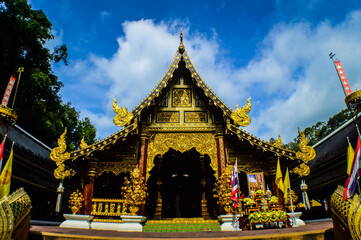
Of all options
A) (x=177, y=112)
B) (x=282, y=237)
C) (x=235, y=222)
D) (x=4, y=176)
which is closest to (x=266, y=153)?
(x=235, y=222)

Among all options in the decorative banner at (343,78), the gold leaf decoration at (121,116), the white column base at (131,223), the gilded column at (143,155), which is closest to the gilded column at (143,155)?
the gilded column at (143,155)

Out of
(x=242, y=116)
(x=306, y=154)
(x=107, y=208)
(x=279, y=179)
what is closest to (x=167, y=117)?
(x=242, y=116)

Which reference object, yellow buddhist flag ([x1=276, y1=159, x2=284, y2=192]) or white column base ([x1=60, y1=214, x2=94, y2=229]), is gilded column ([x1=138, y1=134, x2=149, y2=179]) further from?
yellow buddhist flag ([x1=276, y1=159, x2=284, y2=192])

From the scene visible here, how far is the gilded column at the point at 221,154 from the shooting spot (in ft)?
29.9

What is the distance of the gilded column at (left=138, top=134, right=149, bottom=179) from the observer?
9.08 m

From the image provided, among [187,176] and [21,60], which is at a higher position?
[21,60]

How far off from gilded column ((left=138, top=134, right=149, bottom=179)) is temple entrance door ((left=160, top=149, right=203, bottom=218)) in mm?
2512

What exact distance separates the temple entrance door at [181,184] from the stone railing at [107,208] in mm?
3801

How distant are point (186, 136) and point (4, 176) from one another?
6566mm

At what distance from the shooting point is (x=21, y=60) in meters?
21.0

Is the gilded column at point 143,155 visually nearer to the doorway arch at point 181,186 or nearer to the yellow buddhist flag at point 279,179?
the doorway arch at point 181,186

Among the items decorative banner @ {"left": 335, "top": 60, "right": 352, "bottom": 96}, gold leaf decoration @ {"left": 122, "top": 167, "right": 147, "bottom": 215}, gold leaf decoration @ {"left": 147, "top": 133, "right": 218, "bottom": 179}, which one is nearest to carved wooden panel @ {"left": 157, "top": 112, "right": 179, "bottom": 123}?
gold leaf decoration @ {"left": 147, "top": 133, "right": 218, "bottom": 179}

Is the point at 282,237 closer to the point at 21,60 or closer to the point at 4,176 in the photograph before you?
the point at 4,176

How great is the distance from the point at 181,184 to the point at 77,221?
18.9 ft
